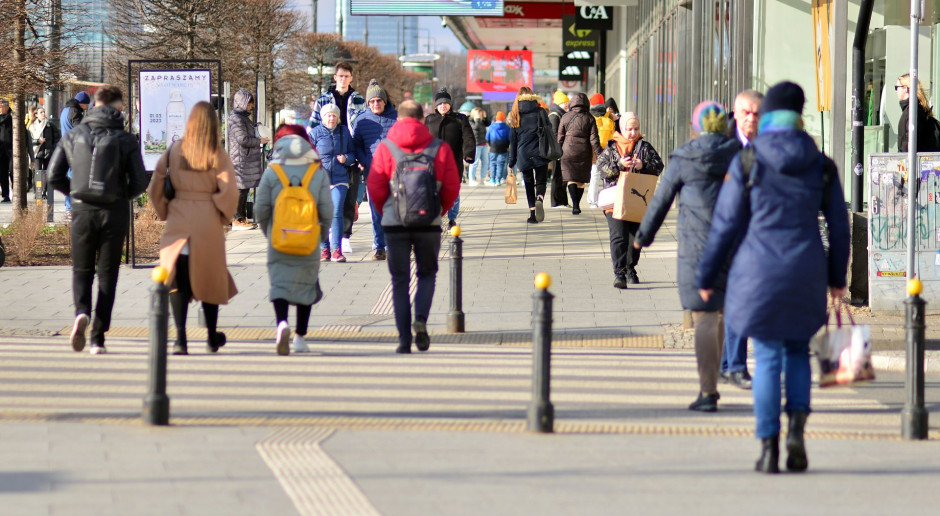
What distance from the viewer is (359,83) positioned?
62625 millimetres

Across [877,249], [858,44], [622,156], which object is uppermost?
[858,44]

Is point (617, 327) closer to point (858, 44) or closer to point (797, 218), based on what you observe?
point (858, 44)

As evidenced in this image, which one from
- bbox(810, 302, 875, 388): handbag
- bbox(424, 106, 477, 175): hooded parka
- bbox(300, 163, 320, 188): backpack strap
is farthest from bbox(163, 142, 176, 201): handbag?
bbox(424, 106, 477, 175): hooded parka

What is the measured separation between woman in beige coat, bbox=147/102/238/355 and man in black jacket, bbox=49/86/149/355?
337 millimetres

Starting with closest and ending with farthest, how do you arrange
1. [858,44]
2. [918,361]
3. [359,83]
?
[918,361] → [858,44] → [359,83]

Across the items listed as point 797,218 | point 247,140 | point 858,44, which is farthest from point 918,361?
point 247,140

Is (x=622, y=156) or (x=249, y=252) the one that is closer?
(x=622, y=156)

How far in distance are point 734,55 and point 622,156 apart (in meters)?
6.26

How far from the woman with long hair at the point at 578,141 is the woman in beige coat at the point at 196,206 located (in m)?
10.6

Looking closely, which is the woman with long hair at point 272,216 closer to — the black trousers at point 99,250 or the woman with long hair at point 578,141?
the black trousers at point 99,250

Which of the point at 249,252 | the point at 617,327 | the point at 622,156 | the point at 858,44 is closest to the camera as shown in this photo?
the point at 617,327

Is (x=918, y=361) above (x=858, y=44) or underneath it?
underneath

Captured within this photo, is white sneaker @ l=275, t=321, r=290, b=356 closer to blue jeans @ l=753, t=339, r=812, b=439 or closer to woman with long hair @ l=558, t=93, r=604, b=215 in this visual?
blue jeans @ l=753, t=339, r=812, b=439

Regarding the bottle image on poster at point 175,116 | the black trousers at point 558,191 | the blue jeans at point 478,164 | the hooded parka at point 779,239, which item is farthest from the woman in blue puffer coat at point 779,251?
the blue jeans at point 478,164
